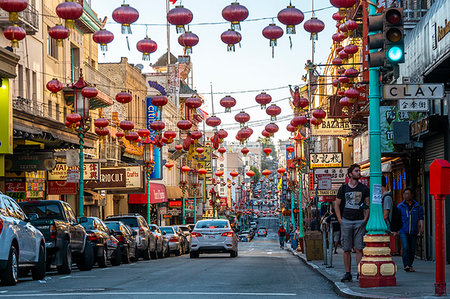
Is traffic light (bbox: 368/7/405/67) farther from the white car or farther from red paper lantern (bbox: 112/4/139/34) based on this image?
the white car

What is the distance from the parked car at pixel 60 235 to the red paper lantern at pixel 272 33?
6500mm

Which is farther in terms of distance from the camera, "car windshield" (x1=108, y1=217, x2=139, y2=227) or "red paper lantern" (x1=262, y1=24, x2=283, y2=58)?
"car windshield" (x1=108, y1=217, x2=139, y2=227)

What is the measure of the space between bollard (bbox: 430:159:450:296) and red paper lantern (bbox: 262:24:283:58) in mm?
9964

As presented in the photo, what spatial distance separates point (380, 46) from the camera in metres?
13.7

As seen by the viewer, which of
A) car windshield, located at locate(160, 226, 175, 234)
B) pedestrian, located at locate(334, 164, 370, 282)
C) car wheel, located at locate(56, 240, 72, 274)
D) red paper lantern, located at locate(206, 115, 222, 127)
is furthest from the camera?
car windshield, located at locate(160, 226, 175, 234)

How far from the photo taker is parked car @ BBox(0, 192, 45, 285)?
587 inches

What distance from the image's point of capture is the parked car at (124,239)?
90.5 feet

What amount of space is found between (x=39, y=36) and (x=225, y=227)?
48.1ft

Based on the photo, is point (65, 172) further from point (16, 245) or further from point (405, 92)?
point (405, 92)

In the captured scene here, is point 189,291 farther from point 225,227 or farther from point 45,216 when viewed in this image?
point 225,227

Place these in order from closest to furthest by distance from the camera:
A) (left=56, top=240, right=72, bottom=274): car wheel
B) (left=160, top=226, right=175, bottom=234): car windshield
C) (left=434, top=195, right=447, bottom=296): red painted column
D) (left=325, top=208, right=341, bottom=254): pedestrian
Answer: (left=434, top=195, right=447, bottom=296): red painted column
(left=56, top=240, right=72, bottom=274): car wheel
(left=325, top=208, right=341, bottom=254): pedestrian
(left=160, top=226, right=175, bottom=234): car windshield

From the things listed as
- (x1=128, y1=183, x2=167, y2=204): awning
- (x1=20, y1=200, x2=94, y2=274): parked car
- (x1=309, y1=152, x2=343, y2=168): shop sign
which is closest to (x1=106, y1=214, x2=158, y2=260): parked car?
(x1=20, y1=200, x2=94, y2=274): parked car

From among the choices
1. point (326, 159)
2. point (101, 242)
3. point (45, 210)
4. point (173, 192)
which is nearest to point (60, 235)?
point (45, 210)

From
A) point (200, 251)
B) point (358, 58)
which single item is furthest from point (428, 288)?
point (358, 58)
